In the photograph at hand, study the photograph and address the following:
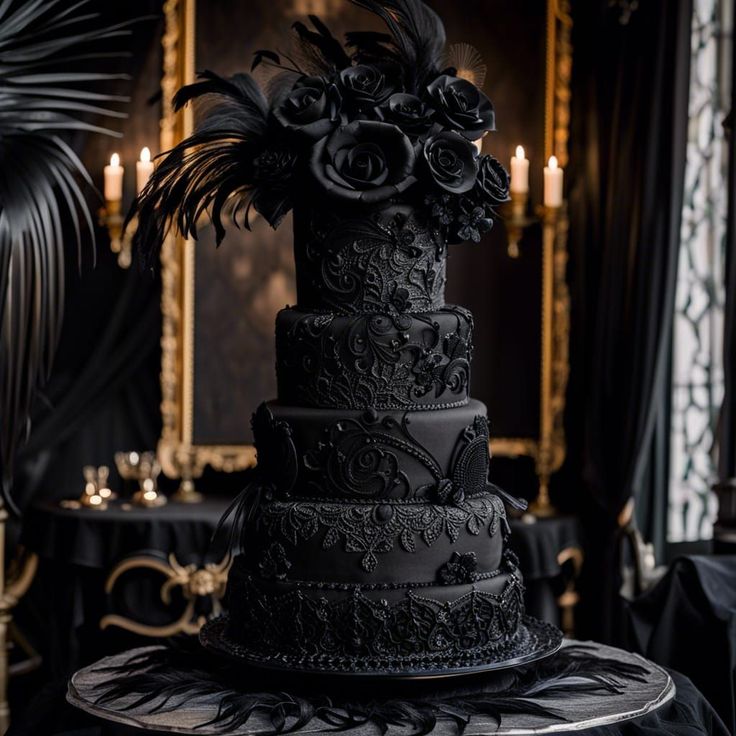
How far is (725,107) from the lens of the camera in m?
5.27

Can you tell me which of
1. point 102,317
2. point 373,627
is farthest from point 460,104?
point 102,317

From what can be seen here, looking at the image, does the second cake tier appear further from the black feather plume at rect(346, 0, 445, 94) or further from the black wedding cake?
the black feather plume at rect(346, 0, 445, 94)

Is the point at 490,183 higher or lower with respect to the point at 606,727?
higher

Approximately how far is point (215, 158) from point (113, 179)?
1.86m

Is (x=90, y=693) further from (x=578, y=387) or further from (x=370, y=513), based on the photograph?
(x=578, y=387)

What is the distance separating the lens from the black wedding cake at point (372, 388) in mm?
2924

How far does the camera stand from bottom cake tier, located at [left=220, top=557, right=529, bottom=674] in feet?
9.47

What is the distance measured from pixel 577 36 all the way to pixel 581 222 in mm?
737

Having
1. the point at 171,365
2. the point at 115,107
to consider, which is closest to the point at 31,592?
the point at 171,365

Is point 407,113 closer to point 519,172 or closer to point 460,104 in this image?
point 460,104

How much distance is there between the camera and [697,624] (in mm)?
4023

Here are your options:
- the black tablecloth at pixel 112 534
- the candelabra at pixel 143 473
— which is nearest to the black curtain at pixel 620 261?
the black tablecloth at pixel 112 534

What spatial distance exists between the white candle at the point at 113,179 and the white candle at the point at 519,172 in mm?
1367

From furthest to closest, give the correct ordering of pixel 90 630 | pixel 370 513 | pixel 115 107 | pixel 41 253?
pixel 115 107
pixel 90 630
pixel 41 253
pixel 370 513
